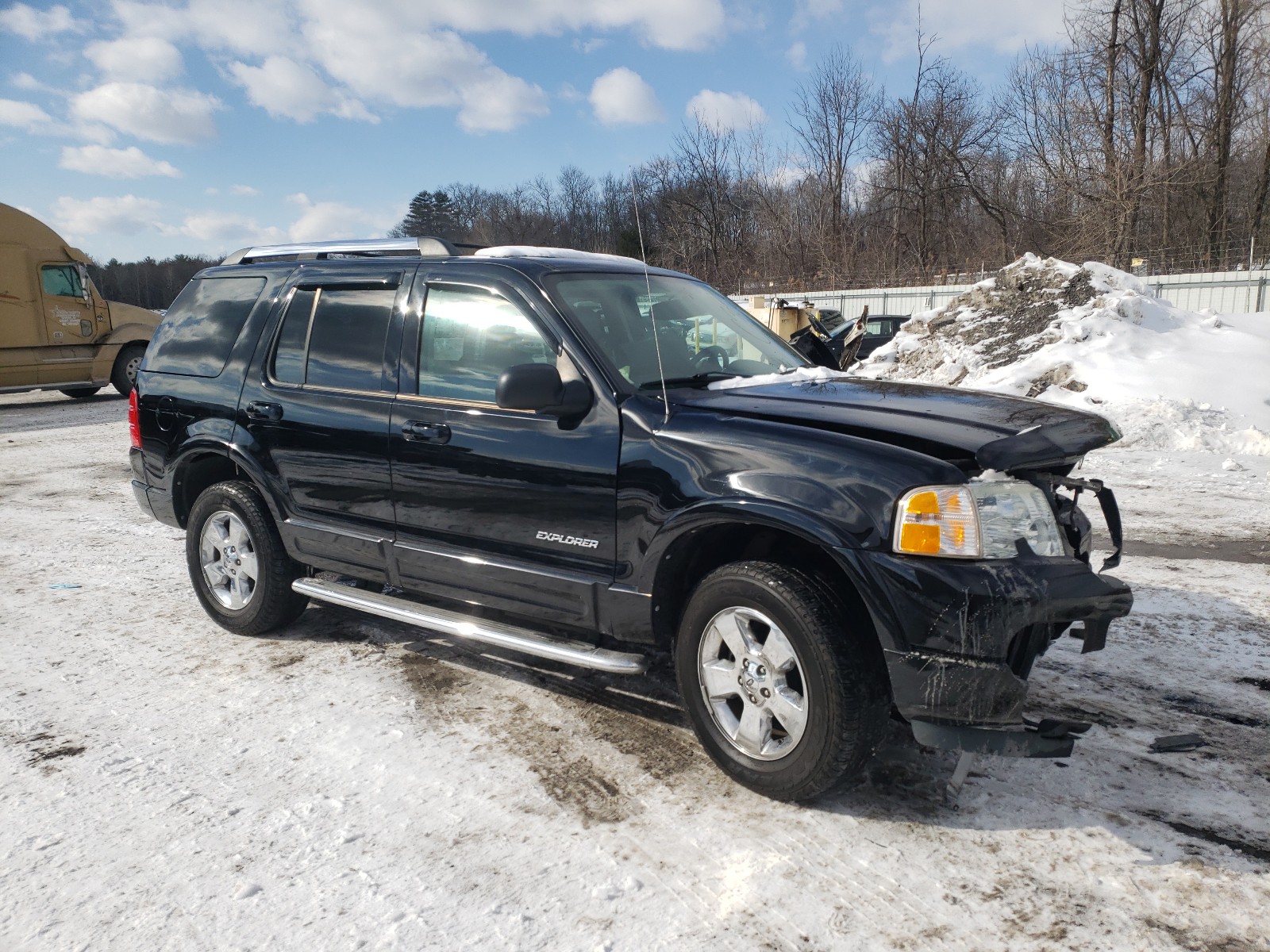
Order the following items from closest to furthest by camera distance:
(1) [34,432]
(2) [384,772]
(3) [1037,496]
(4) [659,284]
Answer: (3) [1037,496]
(2) [384,772]
(4) [659,284]
(1) [34,432]

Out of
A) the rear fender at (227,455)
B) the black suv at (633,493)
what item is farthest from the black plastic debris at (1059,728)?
the rear fender at (227,455)

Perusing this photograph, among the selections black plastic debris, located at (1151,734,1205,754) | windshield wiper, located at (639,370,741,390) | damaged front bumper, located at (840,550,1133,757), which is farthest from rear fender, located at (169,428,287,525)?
black plastic debris, located at (1151,734,1205,754)

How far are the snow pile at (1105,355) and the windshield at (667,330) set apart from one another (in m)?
7.59

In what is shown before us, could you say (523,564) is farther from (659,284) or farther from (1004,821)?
(1004,821)

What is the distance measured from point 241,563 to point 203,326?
4.51 feet

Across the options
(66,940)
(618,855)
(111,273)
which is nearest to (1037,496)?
(618,855)

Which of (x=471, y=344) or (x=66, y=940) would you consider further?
(x=471, y=344)

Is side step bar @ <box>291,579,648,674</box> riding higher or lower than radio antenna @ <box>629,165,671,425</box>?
lower

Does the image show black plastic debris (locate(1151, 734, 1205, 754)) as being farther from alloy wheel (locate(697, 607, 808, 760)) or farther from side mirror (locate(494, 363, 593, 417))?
side mirror (locate(494, 363, 593, 417))

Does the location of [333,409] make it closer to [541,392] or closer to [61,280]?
[541,392]

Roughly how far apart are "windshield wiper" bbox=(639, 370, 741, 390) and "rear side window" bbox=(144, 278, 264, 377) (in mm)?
2498

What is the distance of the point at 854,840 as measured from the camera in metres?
2.99

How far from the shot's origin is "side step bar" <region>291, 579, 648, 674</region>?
11.6 ft

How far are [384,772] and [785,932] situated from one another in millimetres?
1632
